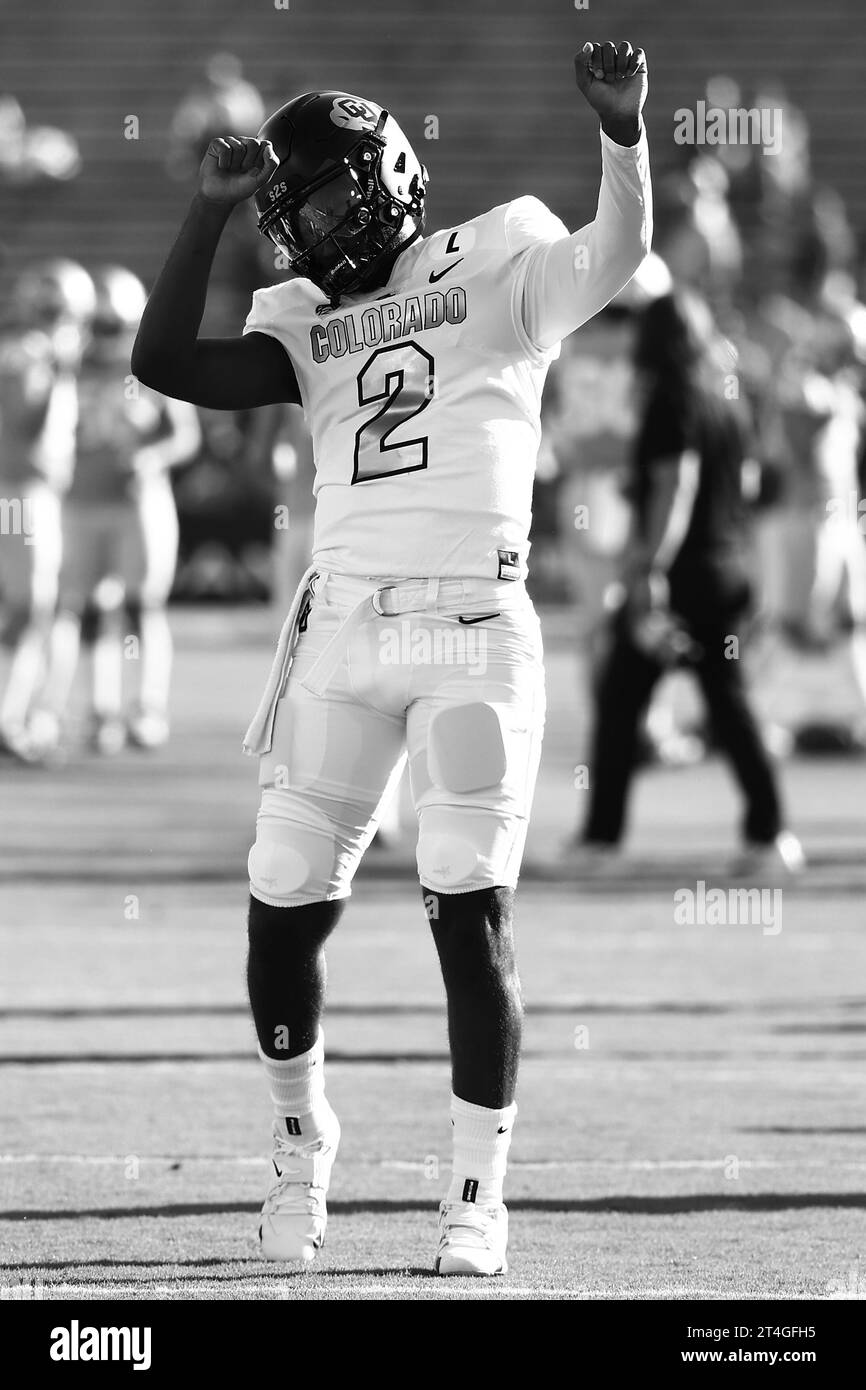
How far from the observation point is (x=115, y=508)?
45.7 ft

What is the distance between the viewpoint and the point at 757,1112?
20.1ft

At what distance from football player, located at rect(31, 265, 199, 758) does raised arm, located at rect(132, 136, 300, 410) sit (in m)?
9.01

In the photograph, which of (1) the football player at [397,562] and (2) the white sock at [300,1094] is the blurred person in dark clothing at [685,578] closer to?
(1) the football player at [397,562]

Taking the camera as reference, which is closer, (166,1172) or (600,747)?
(166,1172)

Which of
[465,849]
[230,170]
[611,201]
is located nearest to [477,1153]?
[465,849]

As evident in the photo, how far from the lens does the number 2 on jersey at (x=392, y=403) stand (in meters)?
4.47

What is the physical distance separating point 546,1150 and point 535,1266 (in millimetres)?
1229

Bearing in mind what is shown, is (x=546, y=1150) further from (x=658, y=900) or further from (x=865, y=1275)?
(x=658, y=900)

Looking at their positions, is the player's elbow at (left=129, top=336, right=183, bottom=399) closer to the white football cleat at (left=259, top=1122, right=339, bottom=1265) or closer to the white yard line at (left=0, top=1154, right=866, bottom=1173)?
the white football cleat at (left=259, top=1122, right=339, bottom=1265)

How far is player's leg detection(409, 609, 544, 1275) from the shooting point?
14.3 feet

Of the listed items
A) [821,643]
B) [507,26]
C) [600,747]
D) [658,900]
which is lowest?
[658,900]

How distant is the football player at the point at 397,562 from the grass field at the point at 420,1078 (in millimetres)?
359

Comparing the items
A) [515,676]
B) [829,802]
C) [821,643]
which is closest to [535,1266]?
[515,676]

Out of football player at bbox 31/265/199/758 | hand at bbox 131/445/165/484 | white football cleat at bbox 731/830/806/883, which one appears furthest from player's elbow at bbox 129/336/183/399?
hand at bbox 131/445/165/484
